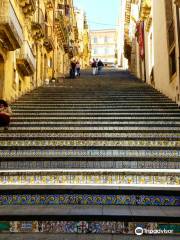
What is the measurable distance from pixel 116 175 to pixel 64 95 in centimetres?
1007

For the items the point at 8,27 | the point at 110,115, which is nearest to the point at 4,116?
the point at 110,115

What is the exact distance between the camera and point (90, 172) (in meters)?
5.69

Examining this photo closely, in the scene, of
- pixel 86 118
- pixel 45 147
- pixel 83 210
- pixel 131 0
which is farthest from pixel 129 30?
pixel 83 210

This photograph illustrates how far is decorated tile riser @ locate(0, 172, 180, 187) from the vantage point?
220 inches

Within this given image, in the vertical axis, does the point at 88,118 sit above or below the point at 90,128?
above

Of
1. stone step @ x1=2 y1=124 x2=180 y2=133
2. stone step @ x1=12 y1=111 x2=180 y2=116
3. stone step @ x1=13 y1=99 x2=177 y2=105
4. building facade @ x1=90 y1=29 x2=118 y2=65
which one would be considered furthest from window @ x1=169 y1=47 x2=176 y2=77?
building facade @ x1=90 y1=29 x2=118 y2=65

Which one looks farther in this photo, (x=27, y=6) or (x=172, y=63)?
(x=27, y=6)

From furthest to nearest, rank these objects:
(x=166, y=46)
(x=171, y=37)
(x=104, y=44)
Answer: (x=104, y=44) → (x=166, y=46) → (x=171, y=37)

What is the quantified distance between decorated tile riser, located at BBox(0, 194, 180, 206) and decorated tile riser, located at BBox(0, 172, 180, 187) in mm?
714

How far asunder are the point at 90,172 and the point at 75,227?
5.33 ft

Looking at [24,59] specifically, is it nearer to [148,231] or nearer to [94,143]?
[94,143]

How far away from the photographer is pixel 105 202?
16.1 feet

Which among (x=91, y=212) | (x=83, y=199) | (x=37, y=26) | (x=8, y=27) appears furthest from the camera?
(x=37, y=26)

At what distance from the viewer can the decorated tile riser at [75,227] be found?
13.4 ft
